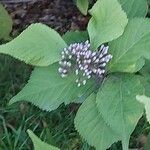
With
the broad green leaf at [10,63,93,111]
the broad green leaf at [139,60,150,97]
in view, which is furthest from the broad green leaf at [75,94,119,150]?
the broad green leaf at [139,60,150,97]

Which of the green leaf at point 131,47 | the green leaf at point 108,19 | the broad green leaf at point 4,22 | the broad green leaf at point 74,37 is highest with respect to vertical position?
the green leaf at point 108,19

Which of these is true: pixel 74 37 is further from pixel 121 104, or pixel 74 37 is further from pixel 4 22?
pixel 4 22

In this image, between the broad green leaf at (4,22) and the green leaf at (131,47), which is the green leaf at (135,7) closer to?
the green leaf at (131,47)

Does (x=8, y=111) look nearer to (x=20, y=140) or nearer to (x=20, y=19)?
(x=20, y=140)

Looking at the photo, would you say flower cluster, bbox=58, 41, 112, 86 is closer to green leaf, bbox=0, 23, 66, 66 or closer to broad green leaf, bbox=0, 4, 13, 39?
green leaf, bbox=0, 23, 66, 66

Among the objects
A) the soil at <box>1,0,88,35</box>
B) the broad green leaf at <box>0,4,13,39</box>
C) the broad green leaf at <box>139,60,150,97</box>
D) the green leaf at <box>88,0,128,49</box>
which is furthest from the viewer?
the soil at <box>1,0,88,35</box>

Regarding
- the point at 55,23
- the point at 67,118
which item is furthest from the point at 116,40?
the point at 55,23

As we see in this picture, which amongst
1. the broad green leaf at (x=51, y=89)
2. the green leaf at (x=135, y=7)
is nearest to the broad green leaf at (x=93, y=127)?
the broad green leaf at (x=51, y=89)
